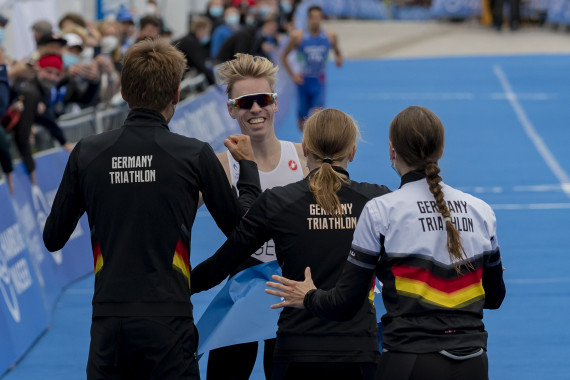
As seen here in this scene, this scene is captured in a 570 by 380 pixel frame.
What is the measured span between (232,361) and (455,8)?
134 ft

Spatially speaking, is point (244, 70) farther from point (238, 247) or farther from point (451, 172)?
point (451, 172)

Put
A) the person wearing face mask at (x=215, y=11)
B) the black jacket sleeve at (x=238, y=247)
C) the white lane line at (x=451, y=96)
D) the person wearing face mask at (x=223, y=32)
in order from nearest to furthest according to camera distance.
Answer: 1. the black jacket sleeve at (x=238, y=247)
2. the person wearing face mask at (x=223, y=32)
3. the person wearing face mask at (x=215, y=11)
4. the white lane line at (x=451, y=96)

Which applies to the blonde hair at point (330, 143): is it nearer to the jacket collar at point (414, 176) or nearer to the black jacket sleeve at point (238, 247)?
the black jacket sleeve at point (238, 247)

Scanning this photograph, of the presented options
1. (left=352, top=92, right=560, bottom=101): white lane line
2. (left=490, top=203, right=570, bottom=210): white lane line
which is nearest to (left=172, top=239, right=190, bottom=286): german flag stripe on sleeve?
(left=490, top=203, right=570, bottom=210): white lane line

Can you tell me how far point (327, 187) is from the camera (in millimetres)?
4117

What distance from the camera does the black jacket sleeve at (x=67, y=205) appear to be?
407cm

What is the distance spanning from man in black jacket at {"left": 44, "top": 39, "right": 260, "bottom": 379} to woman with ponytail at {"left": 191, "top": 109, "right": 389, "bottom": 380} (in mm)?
186

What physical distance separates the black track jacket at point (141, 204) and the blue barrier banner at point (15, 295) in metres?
3.62

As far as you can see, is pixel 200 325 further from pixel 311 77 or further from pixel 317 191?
pixel 311 77

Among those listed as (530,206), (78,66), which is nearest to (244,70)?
(78,66)

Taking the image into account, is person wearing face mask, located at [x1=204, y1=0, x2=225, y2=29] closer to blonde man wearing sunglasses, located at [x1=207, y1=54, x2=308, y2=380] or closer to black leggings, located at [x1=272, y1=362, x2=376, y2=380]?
blonde man wearing sunglasses, located at [x1=207, y1=54, x2=308, y2=380]

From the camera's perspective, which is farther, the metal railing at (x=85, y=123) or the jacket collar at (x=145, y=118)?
the metal railing at (x=85, y=123)

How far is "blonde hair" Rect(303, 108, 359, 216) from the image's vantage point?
4.12 meters

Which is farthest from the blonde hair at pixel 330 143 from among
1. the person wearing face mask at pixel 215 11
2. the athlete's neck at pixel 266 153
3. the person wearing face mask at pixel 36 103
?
the person wearing face mask at pixel 215 11
